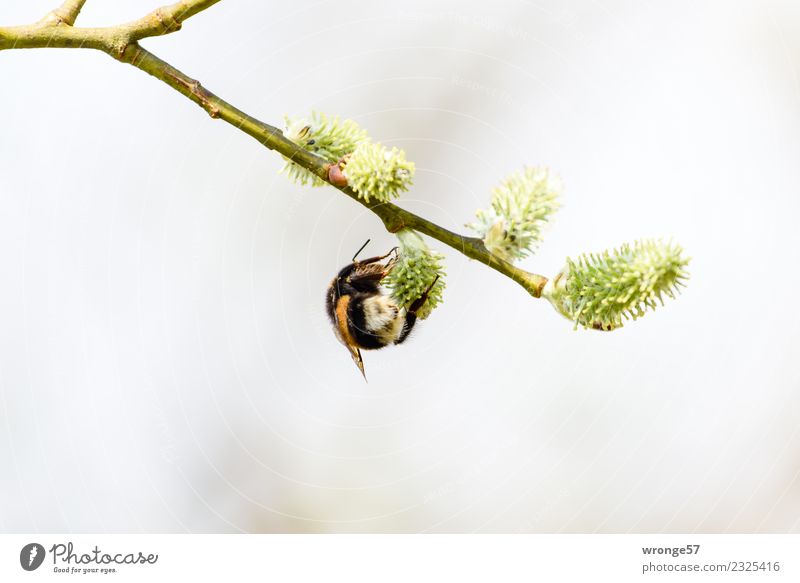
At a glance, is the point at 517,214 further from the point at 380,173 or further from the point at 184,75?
the point at 184,75

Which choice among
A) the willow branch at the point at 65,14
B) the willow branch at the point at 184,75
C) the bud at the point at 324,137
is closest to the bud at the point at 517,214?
the willow branch at the point at 184,75

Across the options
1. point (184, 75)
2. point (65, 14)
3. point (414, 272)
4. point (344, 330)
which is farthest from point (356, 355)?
point (65, 14)

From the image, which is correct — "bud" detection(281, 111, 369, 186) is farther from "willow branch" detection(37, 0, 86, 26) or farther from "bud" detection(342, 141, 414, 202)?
"willow branch" detection(37, 0, 86, 26)

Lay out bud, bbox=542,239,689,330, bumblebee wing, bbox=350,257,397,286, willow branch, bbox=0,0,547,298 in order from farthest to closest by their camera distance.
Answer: bumblebee wing, bbox=350,257,397,286
willow branch, bbox=0,0,547,298
bud, bbox=542,239,689,330

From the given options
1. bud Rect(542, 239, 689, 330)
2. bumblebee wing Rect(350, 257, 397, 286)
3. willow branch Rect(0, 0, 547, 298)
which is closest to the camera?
bud Rect(542, 239, 689, 330)

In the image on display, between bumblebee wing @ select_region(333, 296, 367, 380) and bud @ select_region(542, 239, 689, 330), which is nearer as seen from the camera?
bud @ select_region(542, 239, 689, 330)

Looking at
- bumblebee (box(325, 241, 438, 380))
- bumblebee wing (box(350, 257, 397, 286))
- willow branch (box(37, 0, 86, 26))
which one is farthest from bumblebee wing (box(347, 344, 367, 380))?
willow branch (box(37, 0, 86, 26))
